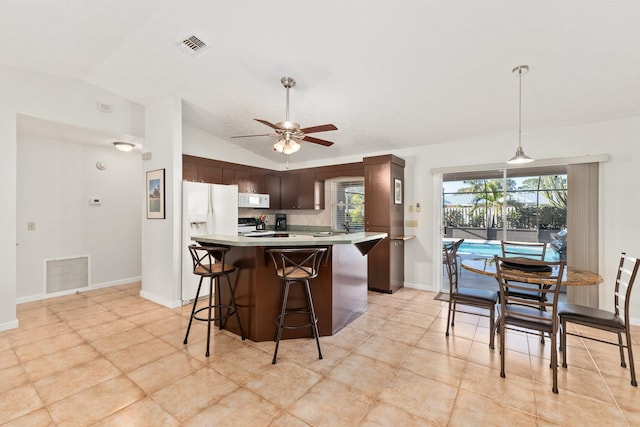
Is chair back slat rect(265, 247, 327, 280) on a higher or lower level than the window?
lower

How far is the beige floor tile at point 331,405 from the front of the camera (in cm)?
186

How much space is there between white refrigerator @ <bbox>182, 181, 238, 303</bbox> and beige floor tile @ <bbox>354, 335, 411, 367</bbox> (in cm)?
260

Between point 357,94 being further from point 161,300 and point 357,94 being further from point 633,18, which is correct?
point 161,300

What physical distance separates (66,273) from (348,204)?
4.94 meters

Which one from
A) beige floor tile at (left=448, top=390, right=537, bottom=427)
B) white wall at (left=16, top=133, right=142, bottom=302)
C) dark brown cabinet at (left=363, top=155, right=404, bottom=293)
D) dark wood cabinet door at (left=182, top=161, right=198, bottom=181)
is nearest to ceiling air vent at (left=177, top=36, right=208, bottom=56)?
dark wood cabinet door at (left=182, top=161, right=198, bottom=181)

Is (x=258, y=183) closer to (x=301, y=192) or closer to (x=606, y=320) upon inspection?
(x=301, y=192)

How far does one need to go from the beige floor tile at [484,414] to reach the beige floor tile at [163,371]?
202 centimetres

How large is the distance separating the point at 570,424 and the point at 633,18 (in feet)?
9.30

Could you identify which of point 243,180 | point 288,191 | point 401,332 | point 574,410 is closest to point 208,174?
point 243,180

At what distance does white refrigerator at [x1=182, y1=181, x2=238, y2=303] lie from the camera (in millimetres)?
4133

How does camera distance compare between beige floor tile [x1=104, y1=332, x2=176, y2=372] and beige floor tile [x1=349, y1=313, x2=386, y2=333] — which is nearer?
beige floor tile [x1=104, y1=332, x2=176, y2=372]

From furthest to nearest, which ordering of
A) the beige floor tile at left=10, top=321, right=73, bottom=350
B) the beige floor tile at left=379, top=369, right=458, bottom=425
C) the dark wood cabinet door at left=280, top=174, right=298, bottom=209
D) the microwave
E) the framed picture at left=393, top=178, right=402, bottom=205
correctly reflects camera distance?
1. the dark wood cabinet door at left=280, top=174, right=298, bottom=209
2. the microwave
3. the framed picture at left=393, top=178, right=402, bottom=205
4. the beige floor tile at left=10, top=321, right=73, bottom=350
5. the beige floor tile at left=379, top=369, right=458, bottom=425

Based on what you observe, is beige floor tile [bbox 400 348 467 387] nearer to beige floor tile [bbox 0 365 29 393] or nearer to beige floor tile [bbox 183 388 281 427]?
beige floor tile [bbox 183 388 281 427]

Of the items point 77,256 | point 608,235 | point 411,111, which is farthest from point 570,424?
point 77,256
